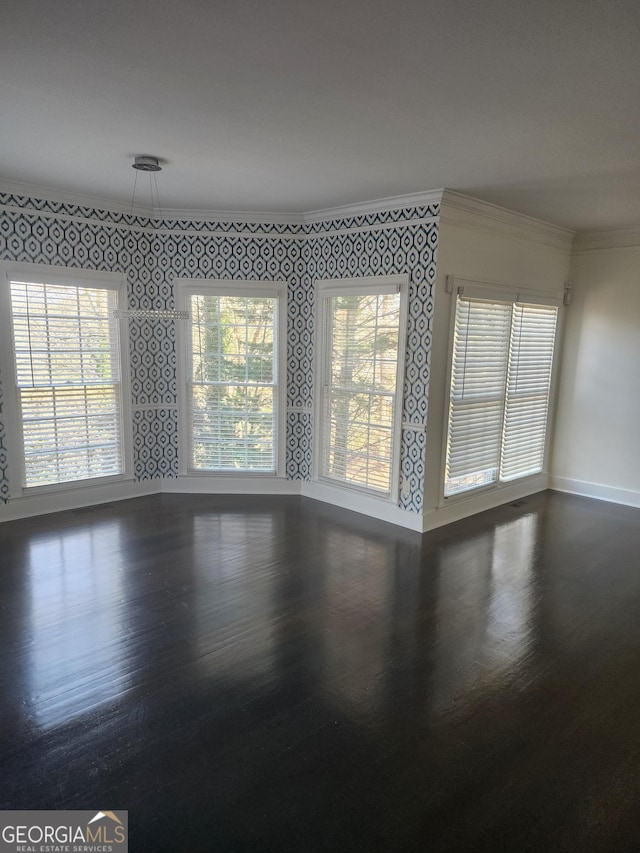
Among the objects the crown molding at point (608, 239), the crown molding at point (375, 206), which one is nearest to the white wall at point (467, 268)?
the crown molding at point (375, 206)

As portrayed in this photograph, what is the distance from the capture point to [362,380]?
527 centimetres

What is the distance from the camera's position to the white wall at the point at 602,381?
5816 millimetres

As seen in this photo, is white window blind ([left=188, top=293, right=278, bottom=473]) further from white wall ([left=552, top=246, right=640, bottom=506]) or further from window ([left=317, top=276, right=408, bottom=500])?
white wall ([left=552, top=246, right=640, bottom=506])

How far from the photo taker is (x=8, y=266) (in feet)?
15.2

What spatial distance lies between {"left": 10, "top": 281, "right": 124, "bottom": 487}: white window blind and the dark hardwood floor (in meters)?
0.83

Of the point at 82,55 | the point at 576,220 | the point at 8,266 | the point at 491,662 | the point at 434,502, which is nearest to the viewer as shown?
the point at 82,55

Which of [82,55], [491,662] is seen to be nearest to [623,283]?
[491,662]

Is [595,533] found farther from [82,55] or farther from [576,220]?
[82,55]

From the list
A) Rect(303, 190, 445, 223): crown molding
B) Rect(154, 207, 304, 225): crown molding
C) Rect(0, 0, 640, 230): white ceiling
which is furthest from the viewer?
Rect(154, 207, 304, 225): crown molding

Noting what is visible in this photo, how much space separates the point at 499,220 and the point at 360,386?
1.92 meters

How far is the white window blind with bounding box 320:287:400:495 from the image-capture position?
5039 mm

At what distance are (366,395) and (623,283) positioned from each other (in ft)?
9.94

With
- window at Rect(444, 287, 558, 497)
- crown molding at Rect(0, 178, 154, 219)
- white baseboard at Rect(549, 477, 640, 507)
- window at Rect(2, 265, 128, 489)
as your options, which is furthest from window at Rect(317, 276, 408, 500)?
white baseboard at Rect(549, 477, 640, 507)

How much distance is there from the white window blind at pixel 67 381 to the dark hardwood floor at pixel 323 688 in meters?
0.83
